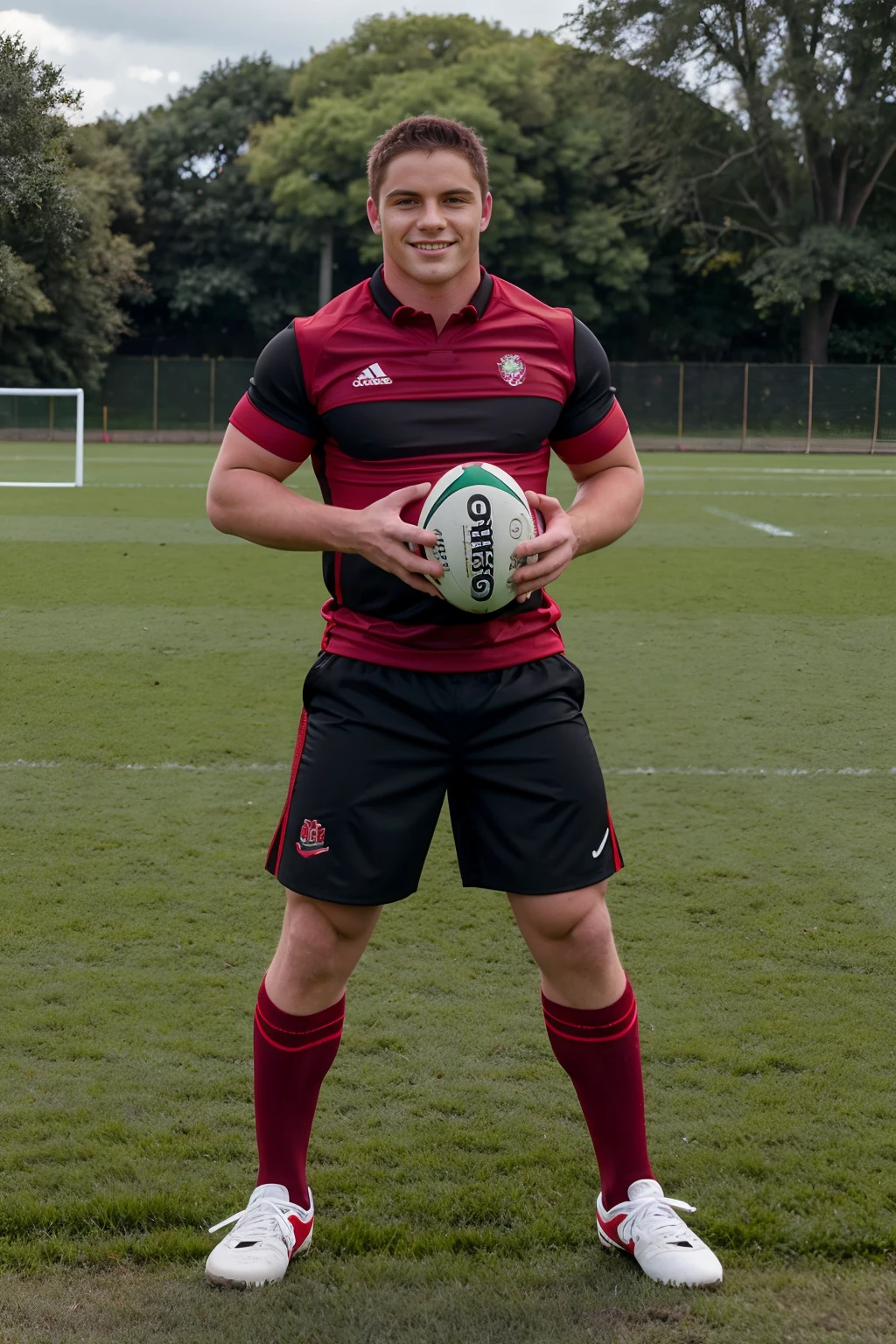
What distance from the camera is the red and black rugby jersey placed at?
9.08ft

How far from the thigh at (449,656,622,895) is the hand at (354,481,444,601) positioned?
0.28 meters

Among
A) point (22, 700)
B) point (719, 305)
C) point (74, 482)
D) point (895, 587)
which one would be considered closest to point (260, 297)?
point (719, 305)

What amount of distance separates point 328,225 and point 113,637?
3704 cm

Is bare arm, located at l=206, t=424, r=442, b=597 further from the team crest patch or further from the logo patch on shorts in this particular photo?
the logo patch on shorts

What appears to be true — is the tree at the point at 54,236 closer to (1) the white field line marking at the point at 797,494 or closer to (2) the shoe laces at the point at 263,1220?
(1) the white field line marking at the point at 797,494

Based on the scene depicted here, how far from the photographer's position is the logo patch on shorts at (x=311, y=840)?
2.75 m

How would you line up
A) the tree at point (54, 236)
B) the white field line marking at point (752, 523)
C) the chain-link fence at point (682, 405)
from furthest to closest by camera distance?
1. the chain-link fence at point (682, 405)
2. the tree at point (54, 236)
3. the white field line marking at point (752, 523)

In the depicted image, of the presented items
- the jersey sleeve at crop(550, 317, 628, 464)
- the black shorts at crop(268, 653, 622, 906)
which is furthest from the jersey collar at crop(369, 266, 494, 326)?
the black shorts at crop(268, 653, 622, 906)

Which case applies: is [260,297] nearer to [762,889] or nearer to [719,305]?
[719,305]

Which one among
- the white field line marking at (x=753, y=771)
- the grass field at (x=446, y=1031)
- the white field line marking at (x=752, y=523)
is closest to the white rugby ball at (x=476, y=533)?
the grass field at (x=446, y=1031)

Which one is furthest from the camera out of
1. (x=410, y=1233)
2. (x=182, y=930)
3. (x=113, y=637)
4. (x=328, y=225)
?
(x=328, y=225)

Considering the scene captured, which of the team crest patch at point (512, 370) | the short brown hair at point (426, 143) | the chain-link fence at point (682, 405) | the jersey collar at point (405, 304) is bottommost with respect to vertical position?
the team crest patch at point (512, 370)

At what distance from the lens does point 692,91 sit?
4125cm

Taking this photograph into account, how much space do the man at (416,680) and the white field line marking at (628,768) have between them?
146 inches
